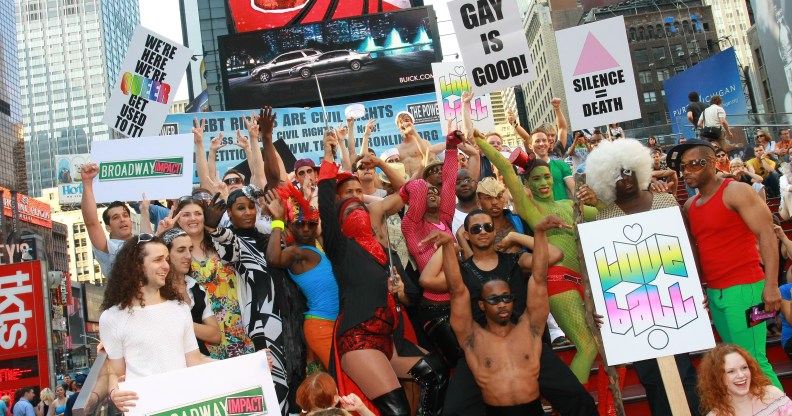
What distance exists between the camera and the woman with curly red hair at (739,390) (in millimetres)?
4652

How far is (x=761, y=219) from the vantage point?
5.29m

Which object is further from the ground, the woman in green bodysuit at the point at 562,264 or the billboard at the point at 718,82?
the billboard at the point at 718,82

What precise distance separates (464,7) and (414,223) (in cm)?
403

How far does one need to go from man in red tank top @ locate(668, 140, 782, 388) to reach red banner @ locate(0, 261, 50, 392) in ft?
29.8

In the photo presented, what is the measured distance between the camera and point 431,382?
6004mm

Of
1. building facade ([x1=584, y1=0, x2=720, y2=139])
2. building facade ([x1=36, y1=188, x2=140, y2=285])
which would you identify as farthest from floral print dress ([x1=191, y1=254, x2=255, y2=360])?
building facade ([x1=36, y1=188, x2=140, y2=285])

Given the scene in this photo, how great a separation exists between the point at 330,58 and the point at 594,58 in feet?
59.9

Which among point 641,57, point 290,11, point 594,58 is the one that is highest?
point 641,57

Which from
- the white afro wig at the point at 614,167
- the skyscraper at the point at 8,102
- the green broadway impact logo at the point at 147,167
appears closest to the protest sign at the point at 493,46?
the green broadway impact logo at the point at 147,167

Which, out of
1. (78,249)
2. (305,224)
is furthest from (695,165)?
(78,249)

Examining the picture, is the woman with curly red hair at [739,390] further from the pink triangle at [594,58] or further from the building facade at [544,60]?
the building facade at [544,60]

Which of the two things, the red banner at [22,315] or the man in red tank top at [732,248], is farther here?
the red banner at [22,315]

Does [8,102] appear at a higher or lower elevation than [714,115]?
higher

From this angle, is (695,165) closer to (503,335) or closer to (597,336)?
(597,336)
